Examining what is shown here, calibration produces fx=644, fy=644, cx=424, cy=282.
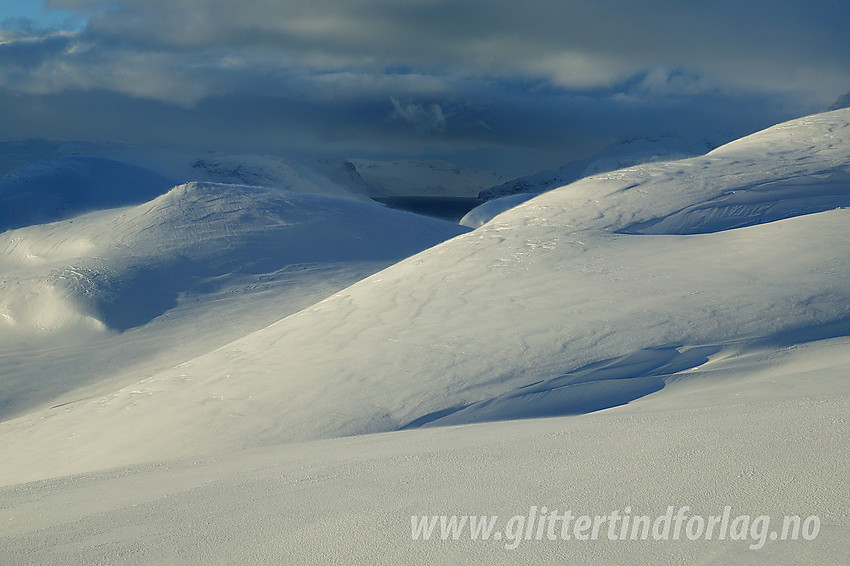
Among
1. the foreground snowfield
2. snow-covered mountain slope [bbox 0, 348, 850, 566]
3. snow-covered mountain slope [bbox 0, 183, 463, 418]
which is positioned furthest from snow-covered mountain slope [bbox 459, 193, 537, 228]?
snow-covered mountain slope [bbox 0, 348, 850, 566]

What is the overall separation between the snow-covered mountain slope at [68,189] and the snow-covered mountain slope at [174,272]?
10759mm

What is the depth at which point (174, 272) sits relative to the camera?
17.0 m

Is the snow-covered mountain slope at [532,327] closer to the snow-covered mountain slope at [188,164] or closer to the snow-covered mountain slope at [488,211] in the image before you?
the snow-covered mountain slope at [488,211]

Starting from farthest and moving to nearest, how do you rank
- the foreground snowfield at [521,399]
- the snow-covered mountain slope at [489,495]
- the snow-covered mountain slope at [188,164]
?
the snow-covered mountain slope at [188,164]
the foreground snowfield at [521,399]
the snow-covered mountain slope at [489,495]

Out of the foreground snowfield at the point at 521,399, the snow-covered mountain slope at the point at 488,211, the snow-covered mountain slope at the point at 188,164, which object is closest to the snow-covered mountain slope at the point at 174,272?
the foreground snowfield at the point at 521,399

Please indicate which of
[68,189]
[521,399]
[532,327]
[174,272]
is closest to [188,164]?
[68,189]

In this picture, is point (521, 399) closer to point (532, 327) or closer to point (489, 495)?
point (532, 327)

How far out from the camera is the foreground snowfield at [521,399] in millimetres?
3082

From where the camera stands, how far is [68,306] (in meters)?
14.7

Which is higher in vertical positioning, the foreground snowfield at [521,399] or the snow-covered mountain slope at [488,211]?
the snow-covered mountain slope at [488,211]

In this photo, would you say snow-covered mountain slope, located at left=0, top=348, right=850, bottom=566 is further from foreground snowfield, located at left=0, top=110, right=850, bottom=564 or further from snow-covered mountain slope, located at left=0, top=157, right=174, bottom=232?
snow-covered mountain slope, located at left=0, top=157, right=174, bottom=232

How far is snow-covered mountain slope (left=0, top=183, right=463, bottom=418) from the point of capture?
1331 centimetres

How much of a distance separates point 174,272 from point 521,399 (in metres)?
13.3

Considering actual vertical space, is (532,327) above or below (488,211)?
below
